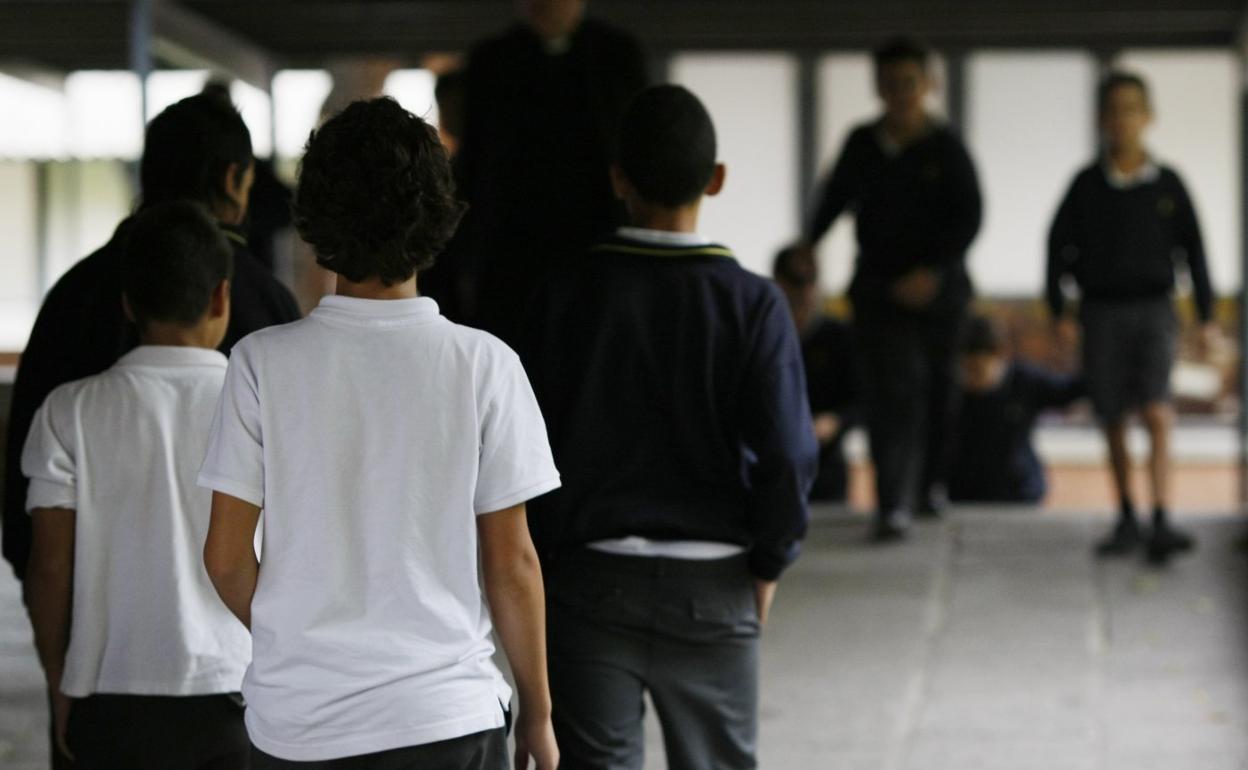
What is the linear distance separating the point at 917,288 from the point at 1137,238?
3.02ft

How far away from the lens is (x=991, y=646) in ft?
21.3

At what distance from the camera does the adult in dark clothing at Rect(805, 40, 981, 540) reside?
7895 mm

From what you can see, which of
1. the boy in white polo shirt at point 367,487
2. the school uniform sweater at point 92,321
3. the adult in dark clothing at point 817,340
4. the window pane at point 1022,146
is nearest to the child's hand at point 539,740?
the boy in white polo shirt at point 367,487

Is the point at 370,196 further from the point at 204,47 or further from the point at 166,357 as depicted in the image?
the point at 204,47

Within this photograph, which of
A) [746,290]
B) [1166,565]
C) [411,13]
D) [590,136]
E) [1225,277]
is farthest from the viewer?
[1225,277]

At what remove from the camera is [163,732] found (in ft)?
10.1

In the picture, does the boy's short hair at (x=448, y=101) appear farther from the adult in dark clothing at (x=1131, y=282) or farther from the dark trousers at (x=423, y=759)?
the dark trousers at (x=423, y=759)

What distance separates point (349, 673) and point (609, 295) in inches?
48.1

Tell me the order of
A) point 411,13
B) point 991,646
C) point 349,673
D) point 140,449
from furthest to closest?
point 411,13 < point 991,646 < point 140,449 < point 349,673

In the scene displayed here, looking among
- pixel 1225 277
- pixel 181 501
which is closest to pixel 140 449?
pixel 181 501

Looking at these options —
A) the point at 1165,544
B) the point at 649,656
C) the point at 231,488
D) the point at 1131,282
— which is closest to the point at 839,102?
the point at 1131,282

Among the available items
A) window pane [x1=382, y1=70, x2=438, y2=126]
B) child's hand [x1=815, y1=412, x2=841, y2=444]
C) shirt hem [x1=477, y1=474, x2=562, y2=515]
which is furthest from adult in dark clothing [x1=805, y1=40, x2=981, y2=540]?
shirt hem [x1=477, y1=474, x2=562, y2=515]

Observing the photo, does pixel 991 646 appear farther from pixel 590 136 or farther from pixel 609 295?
pixel 609 295

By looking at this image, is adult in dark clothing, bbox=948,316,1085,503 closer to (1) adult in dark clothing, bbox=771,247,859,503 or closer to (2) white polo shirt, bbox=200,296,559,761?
(1) adult in dark clothing, bbox=771,247,859,503
